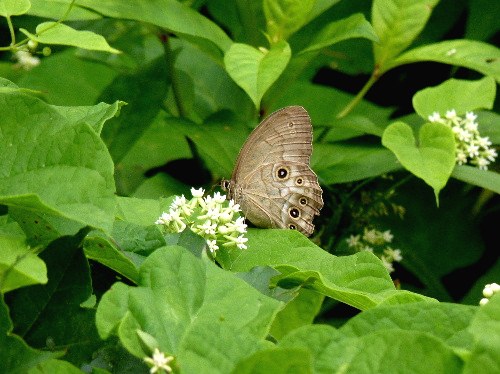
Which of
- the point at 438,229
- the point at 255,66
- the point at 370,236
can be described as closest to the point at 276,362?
the point at 255,66

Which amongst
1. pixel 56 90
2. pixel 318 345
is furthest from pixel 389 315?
pixel 56 90

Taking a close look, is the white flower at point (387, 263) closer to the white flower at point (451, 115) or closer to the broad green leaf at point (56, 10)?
the white flower at point (451, 115)

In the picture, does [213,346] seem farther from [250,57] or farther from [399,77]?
[399,77]

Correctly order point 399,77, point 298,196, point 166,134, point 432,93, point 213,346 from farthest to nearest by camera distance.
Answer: point 399,77 < point 166,134 < point 432,93 < point 298,196 < point 213,346

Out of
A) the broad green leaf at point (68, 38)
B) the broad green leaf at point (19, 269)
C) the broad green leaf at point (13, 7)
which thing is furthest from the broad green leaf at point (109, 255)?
the broad green leaf at point (13, 7)

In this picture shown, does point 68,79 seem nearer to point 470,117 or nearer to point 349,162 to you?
point 349,162

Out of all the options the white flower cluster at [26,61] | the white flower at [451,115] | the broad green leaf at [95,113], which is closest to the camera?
the broad green leaf at [95,113]

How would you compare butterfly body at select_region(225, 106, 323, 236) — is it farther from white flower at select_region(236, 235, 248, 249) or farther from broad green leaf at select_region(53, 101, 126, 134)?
broad green leaf at select_region(53, 101, 126, 134)
